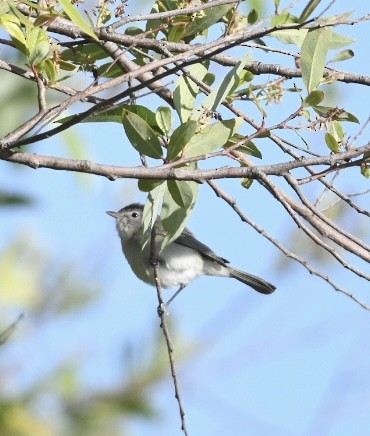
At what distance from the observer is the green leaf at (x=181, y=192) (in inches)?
96.0

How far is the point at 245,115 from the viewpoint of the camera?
2.71m

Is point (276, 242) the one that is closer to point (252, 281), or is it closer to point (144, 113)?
point (144, 113)

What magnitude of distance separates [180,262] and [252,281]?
0.56m

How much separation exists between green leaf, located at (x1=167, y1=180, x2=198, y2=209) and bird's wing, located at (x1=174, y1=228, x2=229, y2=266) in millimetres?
3491

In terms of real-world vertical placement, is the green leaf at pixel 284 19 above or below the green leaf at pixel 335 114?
above

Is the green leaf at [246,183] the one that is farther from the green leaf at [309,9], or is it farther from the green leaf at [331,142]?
the green leaf at [309,9]

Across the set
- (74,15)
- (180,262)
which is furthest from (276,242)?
(180,262)

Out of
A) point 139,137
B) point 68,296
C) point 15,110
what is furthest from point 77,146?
point 68,296

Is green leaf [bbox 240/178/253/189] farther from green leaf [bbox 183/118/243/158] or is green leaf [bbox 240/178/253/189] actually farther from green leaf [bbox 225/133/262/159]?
green leaf [bbox 183/118/243/158]

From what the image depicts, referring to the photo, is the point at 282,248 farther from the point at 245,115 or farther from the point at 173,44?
the point at 173,44

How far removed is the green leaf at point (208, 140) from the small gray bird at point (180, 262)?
3368 millimetres

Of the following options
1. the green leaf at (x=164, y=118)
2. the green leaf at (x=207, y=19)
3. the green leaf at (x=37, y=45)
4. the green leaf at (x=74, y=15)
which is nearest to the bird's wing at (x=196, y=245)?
the green leaf at (x=207, y=19)

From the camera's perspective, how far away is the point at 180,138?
230cm

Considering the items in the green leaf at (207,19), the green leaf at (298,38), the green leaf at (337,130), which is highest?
the green leaf at (298,38)
